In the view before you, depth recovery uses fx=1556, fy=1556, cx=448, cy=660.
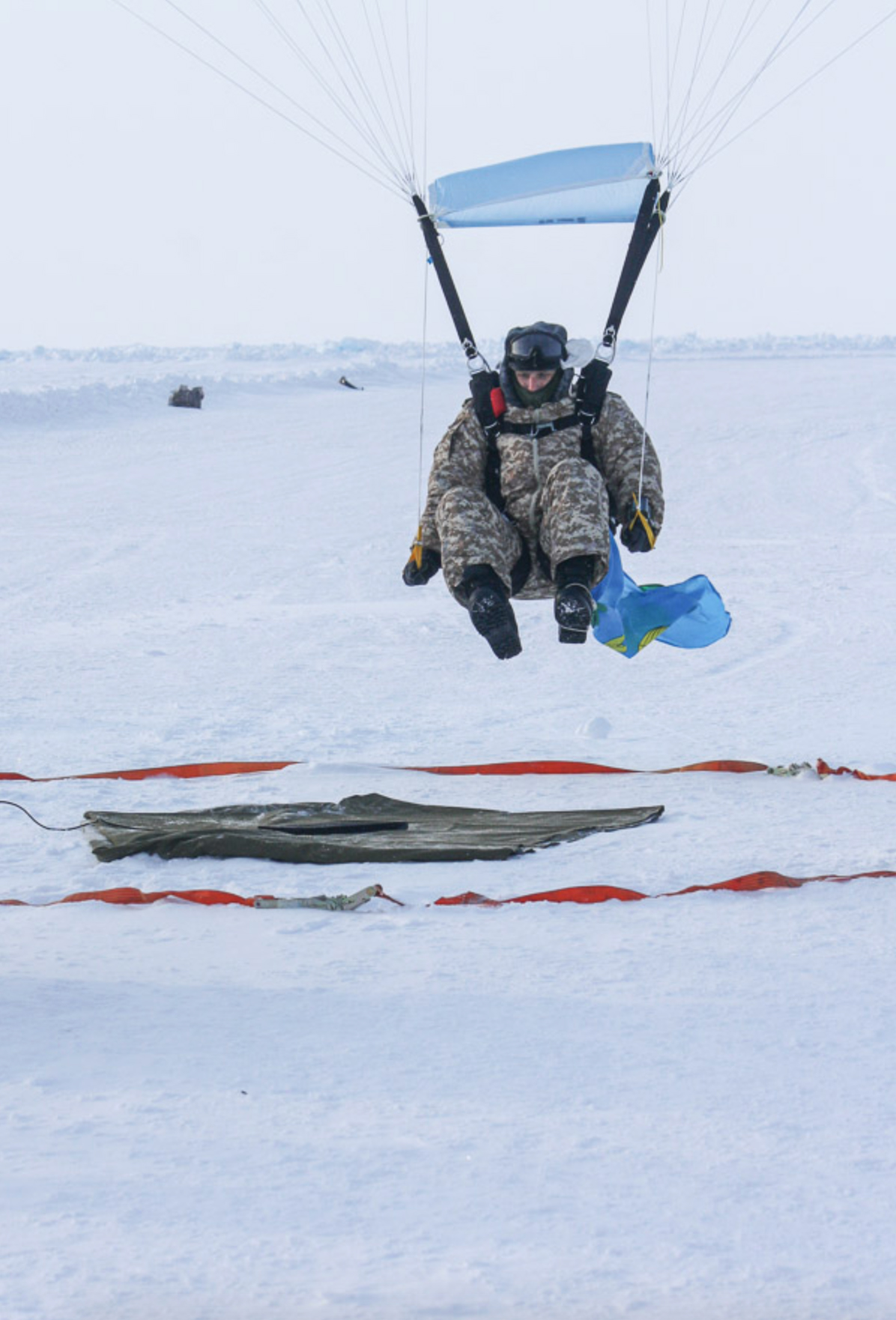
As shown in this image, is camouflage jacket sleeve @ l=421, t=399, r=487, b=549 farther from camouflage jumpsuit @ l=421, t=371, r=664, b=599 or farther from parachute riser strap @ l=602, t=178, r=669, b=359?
parachute riser strap @ l=602, t=178, r=669, b=359

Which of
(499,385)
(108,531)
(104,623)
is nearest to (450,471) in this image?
(499,385)

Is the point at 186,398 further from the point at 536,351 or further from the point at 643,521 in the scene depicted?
the point at 643,521

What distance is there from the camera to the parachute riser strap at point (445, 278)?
257 inches

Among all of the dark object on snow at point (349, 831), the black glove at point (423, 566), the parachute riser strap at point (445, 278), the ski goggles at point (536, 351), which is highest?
the parachute riser strap at point (445, 278)

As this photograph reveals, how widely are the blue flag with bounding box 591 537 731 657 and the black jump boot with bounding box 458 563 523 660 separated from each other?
562 mm

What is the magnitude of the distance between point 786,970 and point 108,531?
1536cm

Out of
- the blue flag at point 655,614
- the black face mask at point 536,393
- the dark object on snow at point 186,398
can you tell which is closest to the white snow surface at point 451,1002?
the blue flag at point 655,614

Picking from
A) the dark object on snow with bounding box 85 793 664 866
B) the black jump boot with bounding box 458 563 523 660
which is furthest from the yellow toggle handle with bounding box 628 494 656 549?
the dark object on snow with bounding box 85 793 664 866

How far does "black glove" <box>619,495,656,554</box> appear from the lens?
21.7 feet

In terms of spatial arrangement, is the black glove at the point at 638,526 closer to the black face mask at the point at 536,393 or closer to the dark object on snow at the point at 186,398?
the black face mask at the point at 536,393

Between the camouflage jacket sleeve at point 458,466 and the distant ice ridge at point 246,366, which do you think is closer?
the camouflage jacket sleeve at point 458,466

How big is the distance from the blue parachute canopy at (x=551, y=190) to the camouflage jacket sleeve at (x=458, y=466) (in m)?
0.87

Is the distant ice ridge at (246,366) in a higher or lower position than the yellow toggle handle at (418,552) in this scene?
higher

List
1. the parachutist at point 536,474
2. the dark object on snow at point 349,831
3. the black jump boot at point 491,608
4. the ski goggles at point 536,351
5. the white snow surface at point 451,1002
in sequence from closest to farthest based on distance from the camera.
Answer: the white snow surface at point 451,1002 → the black jump boot at point 491,608 → the parachutist at point 536,474 → the ski goggles at point 536,351 → the dark object on snow at point 349,831
